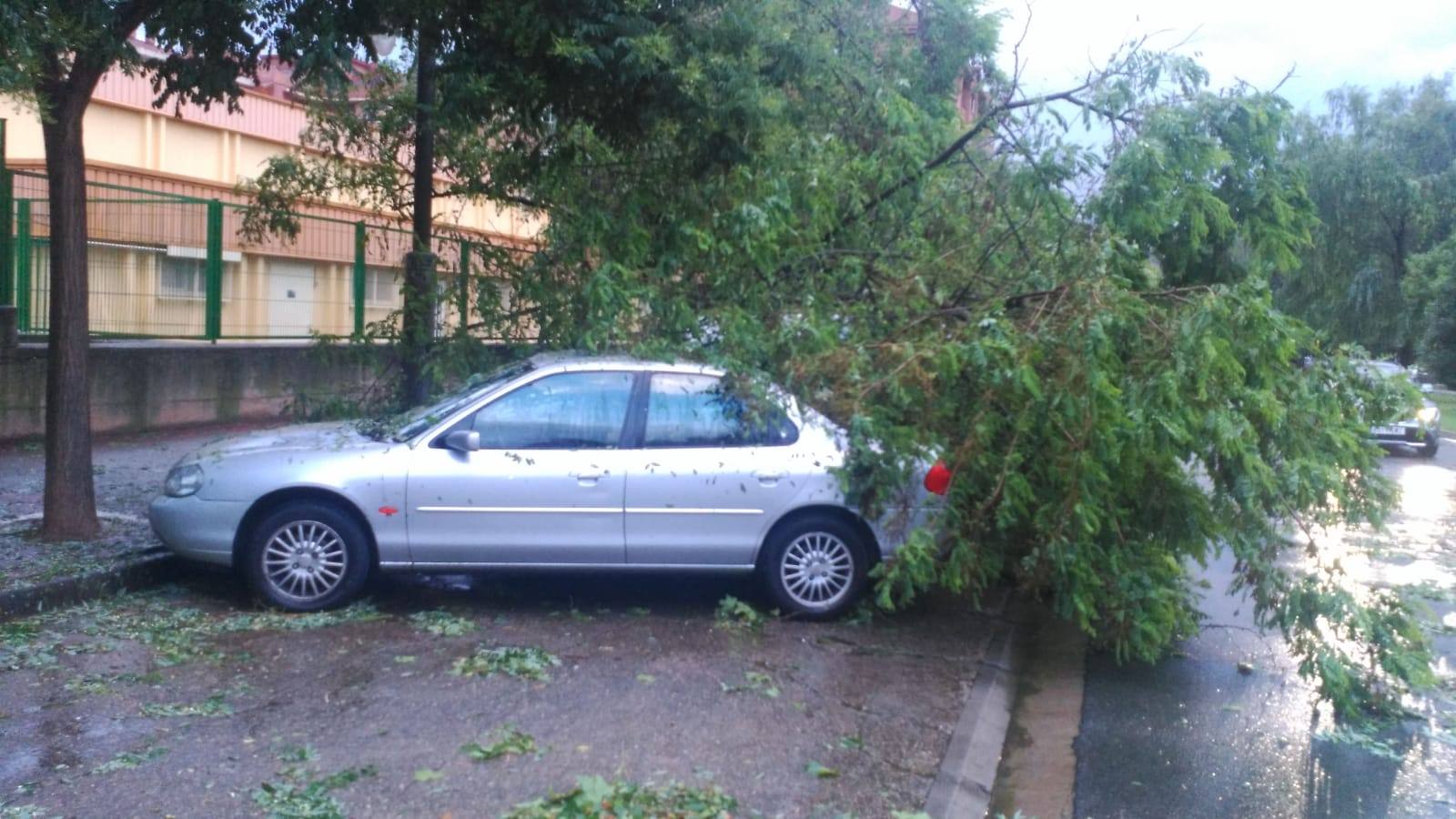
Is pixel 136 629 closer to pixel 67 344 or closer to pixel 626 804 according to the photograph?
pixel 67 344

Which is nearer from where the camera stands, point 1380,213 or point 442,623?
point 442,623

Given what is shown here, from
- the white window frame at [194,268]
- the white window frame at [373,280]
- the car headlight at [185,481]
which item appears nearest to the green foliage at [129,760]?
the car headlight at [185,481]

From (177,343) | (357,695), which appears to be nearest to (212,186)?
(177,343)

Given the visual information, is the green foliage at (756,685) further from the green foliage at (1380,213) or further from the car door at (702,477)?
the green foliage at (1380,213)

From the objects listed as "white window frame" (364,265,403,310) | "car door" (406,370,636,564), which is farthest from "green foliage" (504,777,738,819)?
"white window frame" (364,265,403,310)

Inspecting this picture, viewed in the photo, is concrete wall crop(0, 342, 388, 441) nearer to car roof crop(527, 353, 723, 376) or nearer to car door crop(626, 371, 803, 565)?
car roof crop(527, 353, 723, 376)

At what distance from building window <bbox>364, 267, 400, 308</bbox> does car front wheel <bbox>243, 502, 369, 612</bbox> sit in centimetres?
707

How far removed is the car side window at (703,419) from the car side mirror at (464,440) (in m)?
0.97

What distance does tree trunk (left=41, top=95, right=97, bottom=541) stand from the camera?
8.54 meters

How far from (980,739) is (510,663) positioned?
7.85 feet

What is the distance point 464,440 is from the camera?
7.85 meters

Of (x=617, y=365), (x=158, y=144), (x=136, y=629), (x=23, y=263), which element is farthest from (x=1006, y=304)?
(x=158, y=144)

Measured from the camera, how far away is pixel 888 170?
31.9 ft

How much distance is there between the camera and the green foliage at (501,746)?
222 inches
